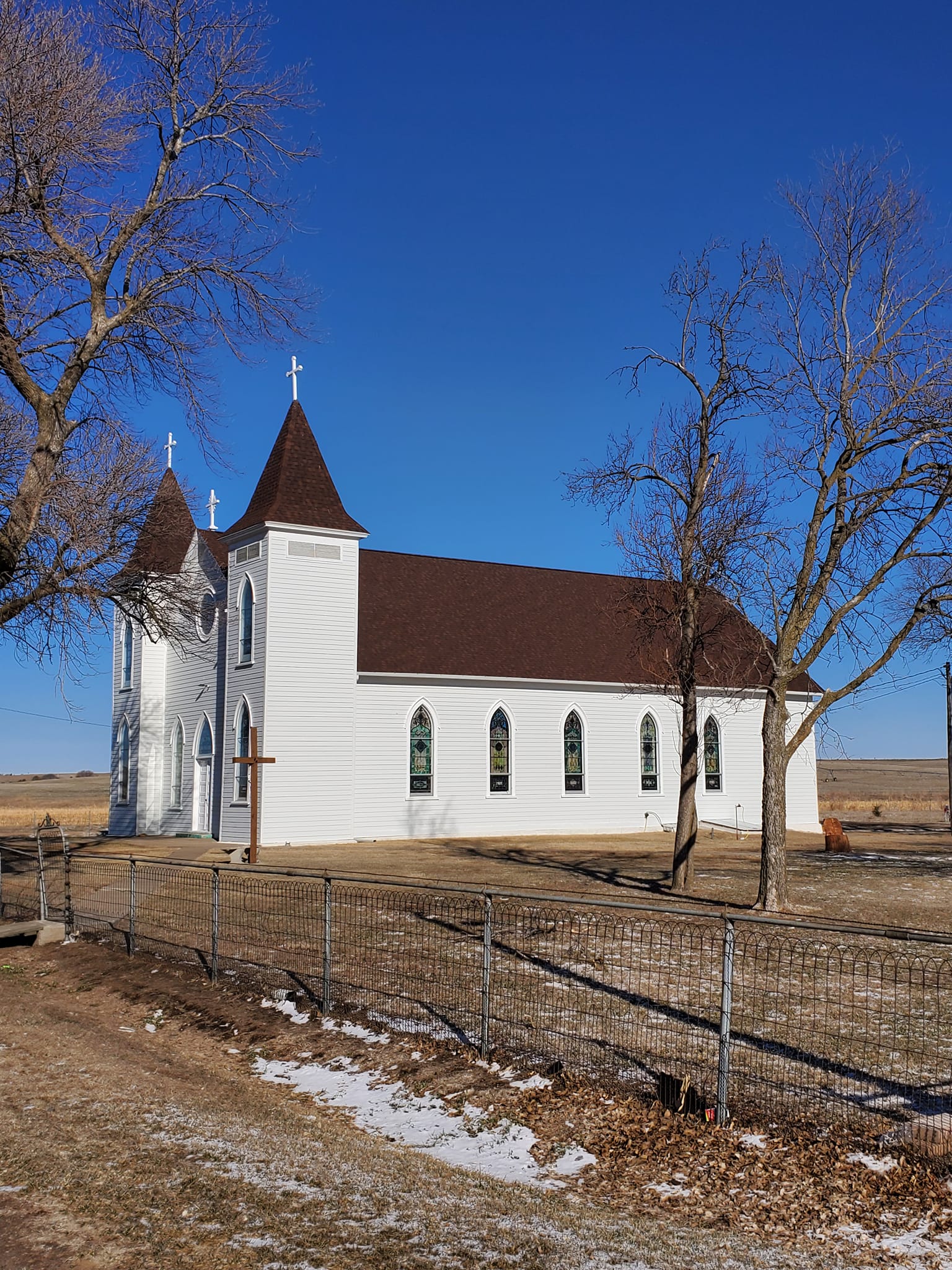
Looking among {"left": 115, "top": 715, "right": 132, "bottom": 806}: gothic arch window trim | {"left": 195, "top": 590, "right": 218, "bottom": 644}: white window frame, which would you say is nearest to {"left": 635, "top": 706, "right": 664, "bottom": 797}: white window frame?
{"left": 195, "top": 590, "right": 218, "bottom": 644}: white window frame

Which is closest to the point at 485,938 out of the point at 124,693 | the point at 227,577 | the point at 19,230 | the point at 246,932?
the point at 246,932

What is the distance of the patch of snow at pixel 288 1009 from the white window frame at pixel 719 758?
2832cm

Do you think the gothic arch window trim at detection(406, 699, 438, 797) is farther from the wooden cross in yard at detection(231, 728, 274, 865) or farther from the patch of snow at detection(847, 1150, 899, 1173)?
the patch of snow at detection(847, 1150, 899, 1173)

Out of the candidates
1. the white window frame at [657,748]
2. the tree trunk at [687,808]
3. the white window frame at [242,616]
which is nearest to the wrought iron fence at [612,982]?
the tree trunk at [687,808]

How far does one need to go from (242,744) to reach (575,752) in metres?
11.3

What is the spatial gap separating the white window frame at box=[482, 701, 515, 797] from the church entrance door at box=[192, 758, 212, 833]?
8122 mm

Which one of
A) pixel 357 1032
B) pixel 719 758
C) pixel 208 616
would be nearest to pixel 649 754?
pixel 719 758

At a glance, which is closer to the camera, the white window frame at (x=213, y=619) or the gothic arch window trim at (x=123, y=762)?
the white window frame at (x=213, y=619)

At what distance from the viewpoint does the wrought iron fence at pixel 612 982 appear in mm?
8180

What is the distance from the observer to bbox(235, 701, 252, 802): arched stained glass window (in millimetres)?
29609

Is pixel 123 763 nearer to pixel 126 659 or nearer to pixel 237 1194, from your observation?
pixel 126 659

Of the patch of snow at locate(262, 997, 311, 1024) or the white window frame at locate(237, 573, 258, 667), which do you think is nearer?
the patch of snow at locate(262, 997, 311, 1024)

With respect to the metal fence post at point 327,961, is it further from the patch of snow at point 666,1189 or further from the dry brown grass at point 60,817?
the dry brown grass at point 60,817

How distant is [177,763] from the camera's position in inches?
1374
